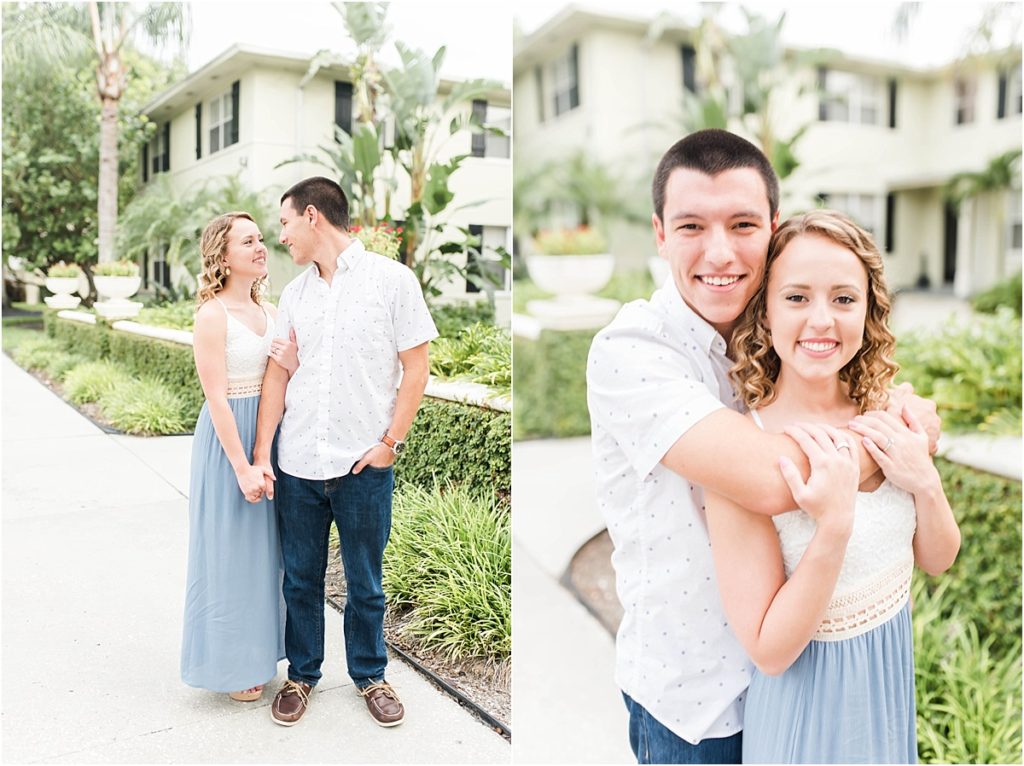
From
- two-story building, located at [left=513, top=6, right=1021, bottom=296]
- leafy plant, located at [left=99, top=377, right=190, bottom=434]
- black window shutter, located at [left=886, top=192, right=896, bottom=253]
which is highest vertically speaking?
two-story building, located at [left=513, top=6, right=1021, bottom=296]

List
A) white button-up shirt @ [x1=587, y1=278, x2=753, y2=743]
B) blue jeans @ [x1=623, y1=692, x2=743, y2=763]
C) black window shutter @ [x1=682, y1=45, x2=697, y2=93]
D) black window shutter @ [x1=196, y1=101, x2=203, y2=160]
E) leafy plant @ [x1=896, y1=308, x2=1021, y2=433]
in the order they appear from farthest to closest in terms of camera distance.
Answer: black window shutter @ [x1=682, y1=45, x2=697, y2=93]
leafy plant @ [x1=896, y1=308, x2=1021, y2=433]
black window shutter @ [x1=196, y1=101, x2=203, y2=160]
blue jeans @ [x1=623, y1=692, x2=743, y2=763]
white button-up shirt @ [x1=587, y1=278, x2=753, y2=743]

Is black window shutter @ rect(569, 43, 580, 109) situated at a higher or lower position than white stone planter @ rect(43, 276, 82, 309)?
higher

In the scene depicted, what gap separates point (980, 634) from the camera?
9.12 feet

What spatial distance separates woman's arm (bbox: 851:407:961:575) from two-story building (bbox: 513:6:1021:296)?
199 inches

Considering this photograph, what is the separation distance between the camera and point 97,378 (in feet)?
7.25

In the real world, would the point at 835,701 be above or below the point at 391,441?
below

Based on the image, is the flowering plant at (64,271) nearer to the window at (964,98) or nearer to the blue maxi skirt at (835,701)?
the blue maxi skirt at (835,701)

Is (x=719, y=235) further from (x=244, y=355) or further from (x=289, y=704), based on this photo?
(x=289, y=704)

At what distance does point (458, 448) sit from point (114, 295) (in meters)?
0.95

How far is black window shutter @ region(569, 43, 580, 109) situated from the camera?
572 centimetres

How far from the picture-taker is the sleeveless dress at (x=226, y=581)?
194 centimetres

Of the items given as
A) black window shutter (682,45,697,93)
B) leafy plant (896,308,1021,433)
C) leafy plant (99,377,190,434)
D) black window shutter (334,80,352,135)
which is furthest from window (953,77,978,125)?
leafy plant (99,377,190,434)

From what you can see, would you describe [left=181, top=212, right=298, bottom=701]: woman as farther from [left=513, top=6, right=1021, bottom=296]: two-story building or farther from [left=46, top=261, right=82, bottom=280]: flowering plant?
[left=513, top=6, right=1021, bottom=296]: two-story building

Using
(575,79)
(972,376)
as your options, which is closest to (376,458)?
(972,376)
